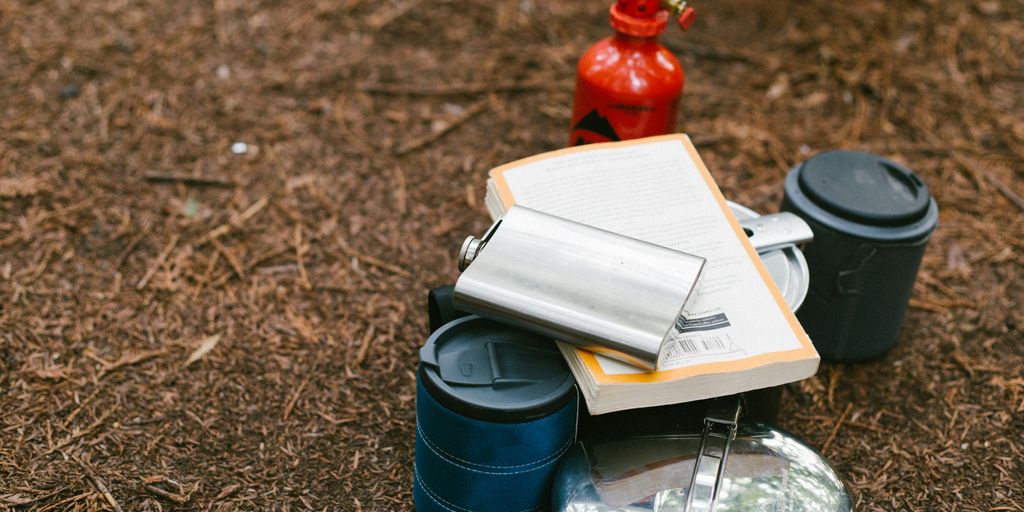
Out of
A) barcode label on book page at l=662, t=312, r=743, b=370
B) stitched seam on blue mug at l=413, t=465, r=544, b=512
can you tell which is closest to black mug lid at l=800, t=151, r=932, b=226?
barcode label on book page at l=662, t=312, r=743, b=370

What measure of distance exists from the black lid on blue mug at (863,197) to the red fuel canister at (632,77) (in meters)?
0.35

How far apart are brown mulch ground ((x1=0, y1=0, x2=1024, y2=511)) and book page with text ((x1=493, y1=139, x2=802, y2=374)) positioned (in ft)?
1.81

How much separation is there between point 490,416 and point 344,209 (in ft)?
4.30

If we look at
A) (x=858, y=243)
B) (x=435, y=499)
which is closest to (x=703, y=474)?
(x=435, y=499)

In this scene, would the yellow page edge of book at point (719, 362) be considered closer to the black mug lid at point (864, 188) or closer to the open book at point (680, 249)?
the open book at point (680, 249)

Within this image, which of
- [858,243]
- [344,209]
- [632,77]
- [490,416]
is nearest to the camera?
[490,416]

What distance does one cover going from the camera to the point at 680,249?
1.67m

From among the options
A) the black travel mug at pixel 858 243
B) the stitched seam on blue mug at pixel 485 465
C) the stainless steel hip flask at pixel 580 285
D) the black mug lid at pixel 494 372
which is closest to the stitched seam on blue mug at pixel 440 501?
the stitched seam on blue mug at pixel 485 465

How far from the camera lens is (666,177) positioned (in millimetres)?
1807

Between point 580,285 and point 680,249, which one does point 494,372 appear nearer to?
point 580,285

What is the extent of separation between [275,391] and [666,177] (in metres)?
0.99

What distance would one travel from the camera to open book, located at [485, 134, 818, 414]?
1.46 metres

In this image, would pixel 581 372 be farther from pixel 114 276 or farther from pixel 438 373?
pixel 114 276

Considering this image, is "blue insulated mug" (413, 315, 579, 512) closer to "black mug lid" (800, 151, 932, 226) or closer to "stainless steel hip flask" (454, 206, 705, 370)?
"stainless steel hip flask" (454, 206, 705, 370)
